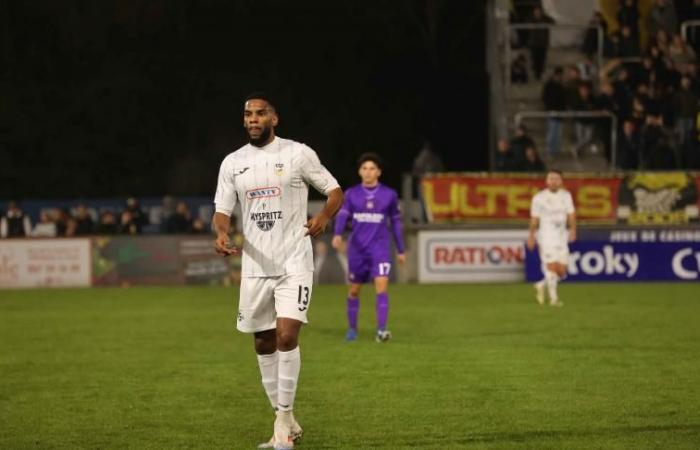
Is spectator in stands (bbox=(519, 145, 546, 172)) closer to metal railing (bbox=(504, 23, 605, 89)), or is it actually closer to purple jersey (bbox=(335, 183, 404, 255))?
metal railing (bbox=(504, 23, 605, 89))

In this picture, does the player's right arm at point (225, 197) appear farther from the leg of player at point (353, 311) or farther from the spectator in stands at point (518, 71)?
the spectator in stands at point (518, 71)

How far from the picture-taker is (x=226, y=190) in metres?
8.63

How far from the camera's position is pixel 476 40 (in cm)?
4175

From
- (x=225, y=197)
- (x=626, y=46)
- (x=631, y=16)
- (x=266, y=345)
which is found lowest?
(x=266, y=345)

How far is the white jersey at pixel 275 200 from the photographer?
334 inches

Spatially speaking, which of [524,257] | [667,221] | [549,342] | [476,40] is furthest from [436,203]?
[476,40]

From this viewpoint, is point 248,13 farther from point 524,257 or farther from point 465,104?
point 524,257

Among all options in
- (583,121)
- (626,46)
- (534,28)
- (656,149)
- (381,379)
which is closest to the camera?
(381,379)

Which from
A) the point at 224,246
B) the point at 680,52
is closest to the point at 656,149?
the point at 680,52

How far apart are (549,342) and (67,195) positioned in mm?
25795

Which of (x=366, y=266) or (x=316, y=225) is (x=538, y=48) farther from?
(x=316, y=225)

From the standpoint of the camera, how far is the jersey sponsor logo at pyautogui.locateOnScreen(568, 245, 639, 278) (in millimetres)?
26375

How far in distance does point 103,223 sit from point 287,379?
20444 millimetres

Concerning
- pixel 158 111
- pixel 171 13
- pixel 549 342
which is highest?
pixel 171 13
